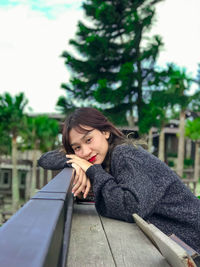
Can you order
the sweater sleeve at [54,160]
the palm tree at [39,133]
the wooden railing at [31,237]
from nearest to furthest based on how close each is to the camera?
the wooden railing at [31,237] → the sweater sleeve at [54,160] → the palm tree at [39,133]

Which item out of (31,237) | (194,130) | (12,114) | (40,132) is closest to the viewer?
(31,237)

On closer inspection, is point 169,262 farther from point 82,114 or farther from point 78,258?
point 82,114

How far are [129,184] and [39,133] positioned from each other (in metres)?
48.4

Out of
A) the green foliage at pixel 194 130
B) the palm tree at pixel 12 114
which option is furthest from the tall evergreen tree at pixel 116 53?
the palm tree at pixel 12 114

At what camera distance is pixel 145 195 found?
5.97 ft

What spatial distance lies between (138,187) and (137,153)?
0.29 m

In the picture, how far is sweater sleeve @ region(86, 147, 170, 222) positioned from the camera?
1808mm

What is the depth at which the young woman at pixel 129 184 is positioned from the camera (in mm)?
1833

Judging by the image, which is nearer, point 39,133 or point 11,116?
point 11,116

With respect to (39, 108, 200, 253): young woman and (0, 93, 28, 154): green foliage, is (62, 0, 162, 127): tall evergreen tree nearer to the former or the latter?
(39, 108, 200, 253): young woman

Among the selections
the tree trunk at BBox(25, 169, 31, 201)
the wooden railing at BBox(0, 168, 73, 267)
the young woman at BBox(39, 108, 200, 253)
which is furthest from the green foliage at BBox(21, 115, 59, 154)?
the wooden railing at BBox(0, 168, 73, 267)

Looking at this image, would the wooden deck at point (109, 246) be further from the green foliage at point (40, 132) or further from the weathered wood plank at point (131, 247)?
the green foliage at point (40, 132)

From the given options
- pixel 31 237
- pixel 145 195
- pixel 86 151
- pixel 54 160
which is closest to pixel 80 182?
pixel 86 151

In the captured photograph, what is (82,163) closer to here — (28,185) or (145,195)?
(145,195)
